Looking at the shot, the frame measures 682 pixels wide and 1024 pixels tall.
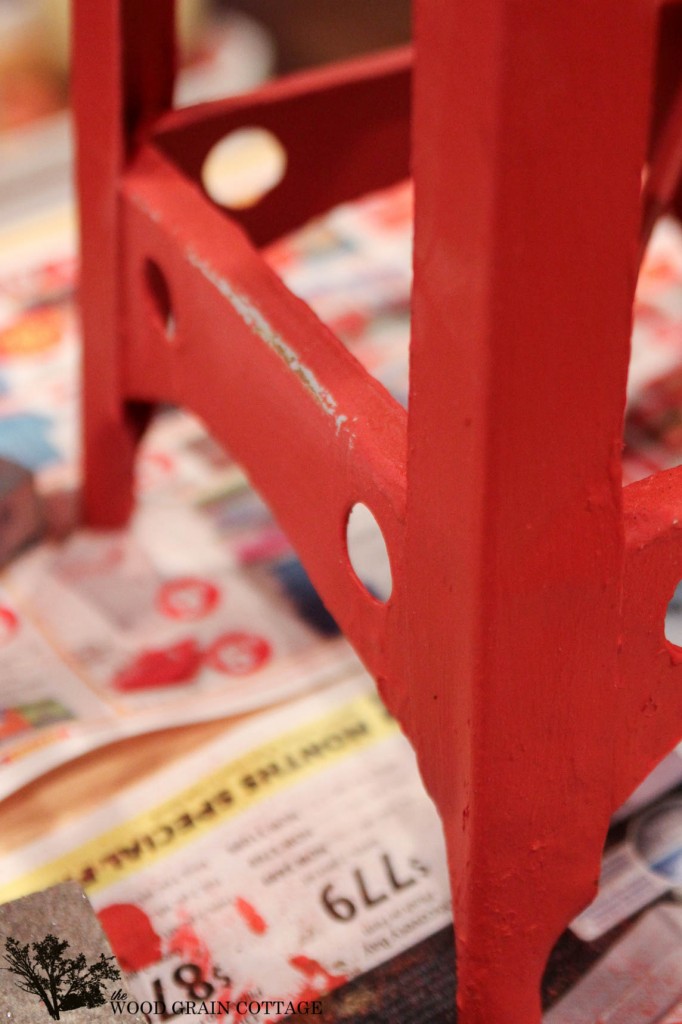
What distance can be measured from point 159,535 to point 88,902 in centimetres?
26

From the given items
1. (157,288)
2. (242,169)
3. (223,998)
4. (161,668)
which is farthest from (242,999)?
(242,169)

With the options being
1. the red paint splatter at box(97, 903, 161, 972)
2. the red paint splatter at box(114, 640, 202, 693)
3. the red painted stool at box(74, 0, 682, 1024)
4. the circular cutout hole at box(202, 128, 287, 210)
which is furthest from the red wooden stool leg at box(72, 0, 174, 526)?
the circular cutout hole at box(202, 128, 287, 210)

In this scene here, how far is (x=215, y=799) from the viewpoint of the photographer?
53 cm

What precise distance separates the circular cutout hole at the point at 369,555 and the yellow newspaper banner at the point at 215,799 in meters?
0.06

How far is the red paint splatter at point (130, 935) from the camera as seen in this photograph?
0.46m

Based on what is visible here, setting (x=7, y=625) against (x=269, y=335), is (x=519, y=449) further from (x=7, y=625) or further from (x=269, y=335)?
(x=7, y=625)

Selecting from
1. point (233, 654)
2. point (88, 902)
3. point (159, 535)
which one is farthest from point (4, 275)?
point (88, 902)

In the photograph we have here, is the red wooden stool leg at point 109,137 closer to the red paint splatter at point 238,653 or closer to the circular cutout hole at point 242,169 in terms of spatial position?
the red paint splatter at point 238,653

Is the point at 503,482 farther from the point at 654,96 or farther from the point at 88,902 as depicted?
the point at 654,96

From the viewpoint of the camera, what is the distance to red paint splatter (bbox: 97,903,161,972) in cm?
46

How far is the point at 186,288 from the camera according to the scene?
20.3 inches
